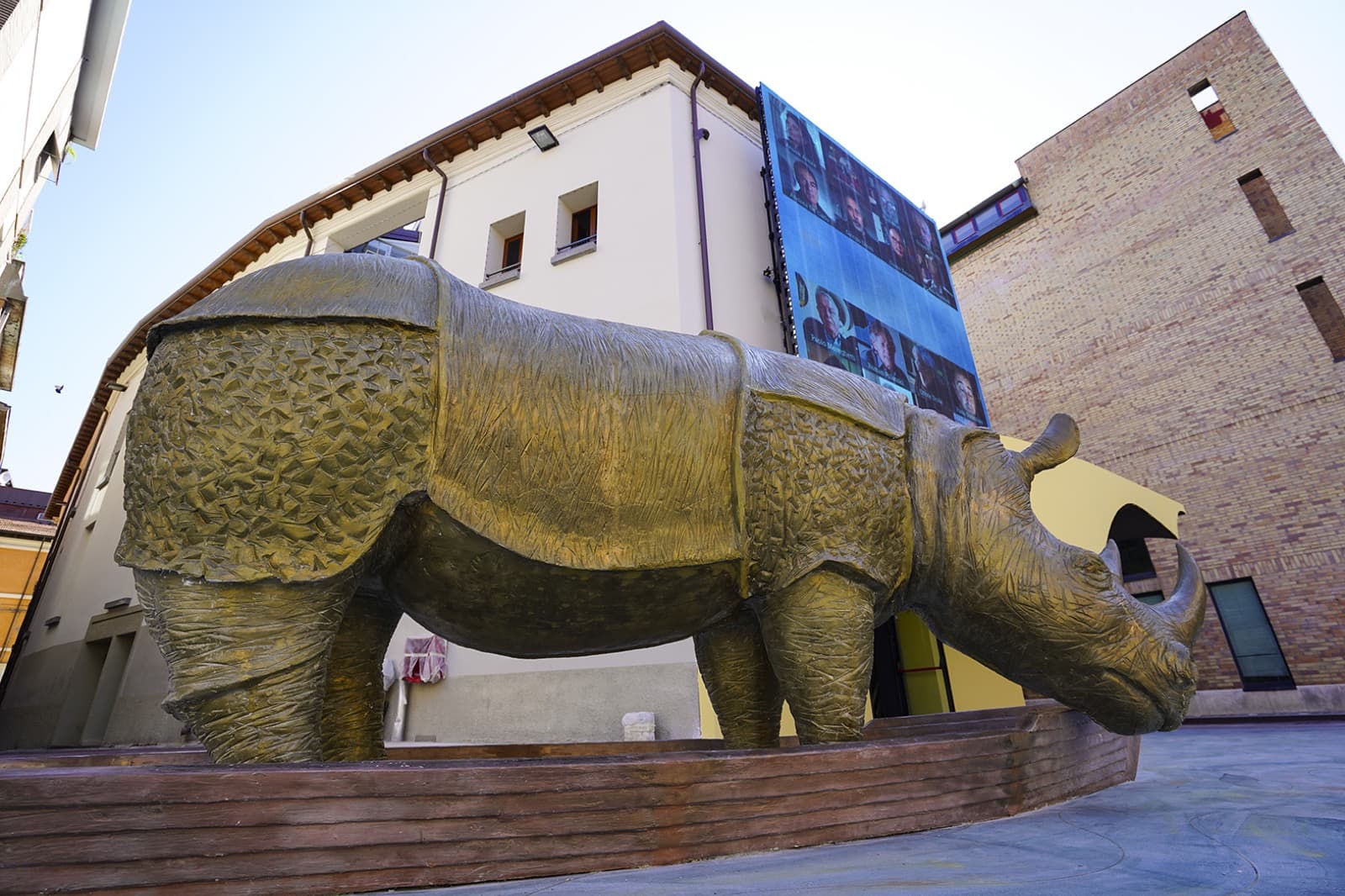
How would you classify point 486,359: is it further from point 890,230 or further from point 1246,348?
point 1246,348

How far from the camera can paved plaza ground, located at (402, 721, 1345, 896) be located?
4.25 ft

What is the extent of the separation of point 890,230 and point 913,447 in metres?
10.3

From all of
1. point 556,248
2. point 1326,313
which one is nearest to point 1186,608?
point 556,248

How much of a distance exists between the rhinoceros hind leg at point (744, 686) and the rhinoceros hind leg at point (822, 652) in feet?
1.83

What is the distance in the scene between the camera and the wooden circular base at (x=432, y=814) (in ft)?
3.53

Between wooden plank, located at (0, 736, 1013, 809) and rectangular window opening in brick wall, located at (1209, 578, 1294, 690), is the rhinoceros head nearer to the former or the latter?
wooden plank, located at (0, 736, 1013, 809)

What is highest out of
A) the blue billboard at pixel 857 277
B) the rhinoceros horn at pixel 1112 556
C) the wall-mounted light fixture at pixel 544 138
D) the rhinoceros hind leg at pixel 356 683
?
the wall-mounted light fixture at pixel 544 138

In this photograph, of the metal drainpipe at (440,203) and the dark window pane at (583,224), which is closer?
the dark window pane at (583,224)

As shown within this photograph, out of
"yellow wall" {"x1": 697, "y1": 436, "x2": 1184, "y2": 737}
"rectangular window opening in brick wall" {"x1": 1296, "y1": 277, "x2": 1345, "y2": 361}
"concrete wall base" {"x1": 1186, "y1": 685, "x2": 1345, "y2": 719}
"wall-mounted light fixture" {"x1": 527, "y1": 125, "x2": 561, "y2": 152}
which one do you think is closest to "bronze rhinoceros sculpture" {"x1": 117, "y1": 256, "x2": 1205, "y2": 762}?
"yellow wall" {"x1": 697, "y1": 436, "x2": 1184, "y2": 737}

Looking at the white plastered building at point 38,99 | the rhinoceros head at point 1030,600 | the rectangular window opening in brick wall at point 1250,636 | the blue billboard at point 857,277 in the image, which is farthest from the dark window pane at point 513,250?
the rectangular window opening in brick wall at point 1250,636

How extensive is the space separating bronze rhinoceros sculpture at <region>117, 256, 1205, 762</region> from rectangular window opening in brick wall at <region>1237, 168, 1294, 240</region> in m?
16.2

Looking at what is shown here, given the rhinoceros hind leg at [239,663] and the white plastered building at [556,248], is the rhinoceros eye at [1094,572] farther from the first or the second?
the white plastered building at [556,248]

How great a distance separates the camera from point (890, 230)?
466 inches

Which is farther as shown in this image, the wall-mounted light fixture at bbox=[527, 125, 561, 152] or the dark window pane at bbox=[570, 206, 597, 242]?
the dark window pane at bbox=[570, 206, 597, 242]
